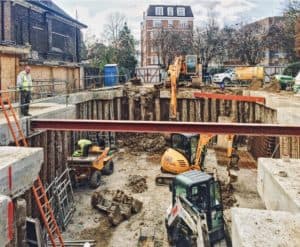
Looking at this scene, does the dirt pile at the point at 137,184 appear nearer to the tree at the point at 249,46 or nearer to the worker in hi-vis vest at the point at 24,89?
the worker in hi-vis vest at the point at 24,89

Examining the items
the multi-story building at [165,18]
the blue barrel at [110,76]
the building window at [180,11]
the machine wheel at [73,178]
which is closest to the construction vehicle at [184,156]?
the machine wheel at [73,178]

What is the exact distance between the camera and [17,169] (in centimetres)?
539

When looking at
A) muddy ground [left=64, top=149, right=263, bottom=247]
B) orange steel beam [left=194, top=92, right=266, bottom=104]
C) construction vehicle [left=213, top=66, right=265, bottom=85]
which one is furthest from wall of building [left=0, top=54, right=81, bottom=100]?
construction vehicle [left=213, top=66, right=265, bottom=85]

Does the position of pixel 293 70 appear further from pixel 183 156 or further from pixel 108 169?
pixel 108 169

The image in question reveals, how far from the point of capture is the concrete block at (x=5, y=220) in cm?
416

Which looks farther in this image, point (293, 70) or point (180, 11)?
point (180, 11)

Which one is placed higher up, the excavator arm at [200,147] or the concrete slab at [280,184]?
the concrete slab at [280,184]

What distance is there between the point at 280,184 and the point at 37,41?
26589 mm

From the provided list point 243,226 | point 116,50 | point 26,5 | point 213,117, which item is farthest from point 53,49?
point 243,226

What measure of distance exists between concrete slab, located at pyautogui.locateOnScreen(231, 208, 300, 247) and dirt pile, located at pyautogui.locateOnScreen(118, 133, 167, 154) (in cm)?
1695

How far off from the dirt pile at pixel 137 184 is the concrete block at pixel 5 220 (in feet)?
32.5

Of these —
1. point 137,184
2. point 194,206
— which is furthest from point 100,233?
point 137,184

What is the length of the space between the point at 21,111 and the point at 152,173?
756cm

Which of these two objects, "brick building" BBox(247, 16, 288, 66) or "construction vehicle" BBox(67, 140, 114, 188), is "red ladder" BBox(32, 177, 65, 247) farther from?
"brick building" BBox(247, 16, 288, 66)
